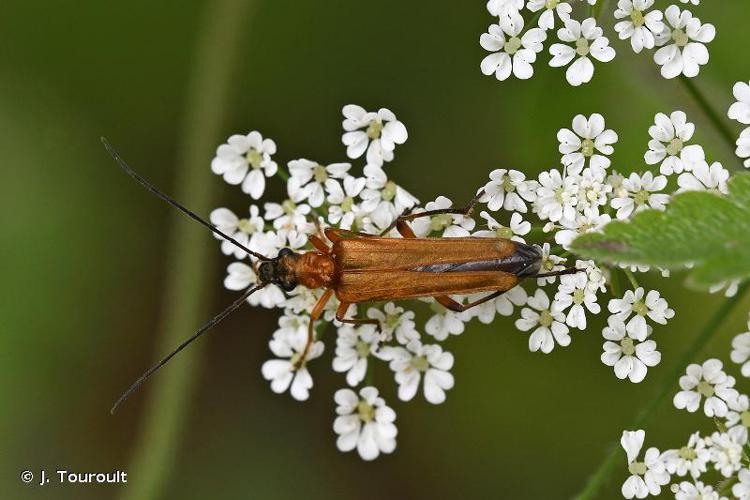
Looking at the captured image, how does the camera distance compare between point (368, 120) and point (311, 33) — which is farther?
point (311, 33)

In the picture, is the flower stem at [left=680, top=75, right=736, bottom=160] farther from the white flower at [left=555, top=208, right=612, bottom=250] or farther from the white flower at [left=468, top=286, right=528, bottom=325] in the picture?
the white flower at [left=468, top=286, right=528, bottom=325]

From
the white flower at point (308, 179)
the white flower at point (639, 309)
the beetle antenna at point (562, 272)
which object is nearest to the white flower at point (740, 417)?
the white flower at point (639, 309)

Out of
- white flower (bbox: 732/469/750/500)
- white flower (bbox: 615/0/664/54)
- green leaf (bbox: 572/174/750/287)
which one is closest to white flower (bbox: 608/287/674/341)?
white flower (bbox: 732/469/750/500)

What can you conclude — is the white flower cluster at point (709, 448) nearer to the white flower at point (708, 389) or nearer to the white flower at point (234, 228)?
the white flower at point (708, 389)

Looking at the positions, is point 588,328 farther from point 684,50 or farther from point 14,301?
point 14,301

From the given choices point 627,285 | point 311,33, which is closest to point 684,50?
point 627,285

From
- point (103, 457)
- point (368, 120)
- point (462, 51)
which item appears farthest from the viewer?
point (103, 457)
